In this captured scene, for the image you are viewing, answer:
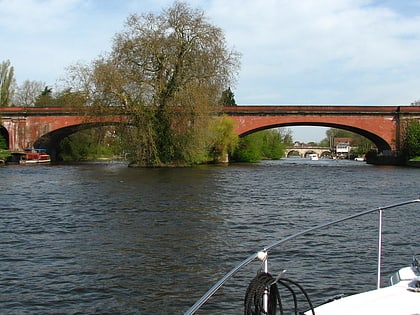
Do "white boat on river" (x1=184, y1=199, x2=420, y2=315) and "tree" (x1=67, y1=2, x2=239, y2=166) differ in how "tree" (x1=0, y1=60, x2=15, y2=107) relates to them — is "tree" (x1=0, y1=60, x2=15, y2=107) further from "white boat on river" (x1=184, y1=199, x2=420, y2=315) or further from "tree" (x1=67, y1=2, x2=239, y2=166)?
"white boat on river" (x1=184, y1=199, x2=420, y2=315)

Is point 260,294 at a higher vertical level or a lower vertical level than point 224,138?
lower

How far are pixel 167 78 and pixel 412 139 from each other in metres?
26.4

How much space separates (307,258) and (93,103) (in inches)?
1231

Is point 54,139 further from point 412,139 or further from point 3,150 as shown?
point 412,139

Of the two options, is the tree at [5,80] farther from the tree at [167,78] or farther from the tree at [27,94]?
the tree at [167,78]

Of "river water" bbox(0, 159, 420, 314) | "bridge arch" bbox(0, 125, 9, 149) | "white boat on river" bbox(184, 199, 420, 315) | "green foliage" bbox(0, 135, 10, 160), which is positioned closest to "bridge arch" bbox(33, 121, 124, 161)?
"green foliage" bbox(0, 135, 10, 160)

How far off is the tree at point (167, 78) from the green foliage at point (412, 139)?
22.8m

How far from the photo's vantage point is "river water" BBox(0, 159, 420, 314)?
681 centimetres

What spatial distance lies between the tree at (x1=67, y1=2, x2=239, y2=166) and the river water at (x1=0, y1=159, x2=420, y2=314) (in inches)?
804

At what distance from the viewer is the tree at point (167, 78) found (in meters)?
37.3

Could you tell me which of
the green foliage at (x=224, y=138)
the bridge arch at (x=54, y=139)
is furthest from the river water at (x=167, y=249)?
the bridge arch at (x=54, y=139)

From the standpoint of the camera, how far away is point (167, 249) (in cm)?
945

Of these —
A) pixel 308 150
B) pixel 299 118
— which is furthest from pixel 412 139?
pixel 308 150

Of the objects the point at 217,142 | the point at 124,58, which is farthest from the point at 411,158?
the point at 124,58
